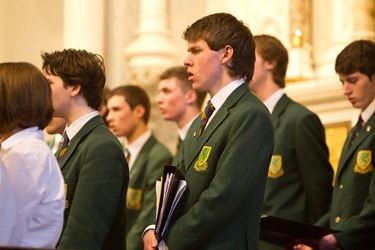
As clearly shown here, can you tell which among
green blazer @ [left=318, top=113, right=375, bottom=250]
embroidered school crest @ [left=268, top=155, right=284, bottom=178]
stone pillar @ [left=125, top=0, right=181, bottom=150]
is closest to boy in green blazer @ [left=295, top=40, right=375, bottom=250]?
green blazer @ [left=318, top=113, right=375, bottom=250]

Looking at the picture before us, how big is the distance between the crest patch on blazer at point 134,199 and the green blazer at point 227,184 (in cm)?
231

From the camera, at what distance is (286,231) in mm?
4742

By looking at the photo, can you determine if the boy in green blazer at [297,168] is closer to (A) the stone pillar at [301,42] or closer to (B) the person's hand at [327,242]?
(B) the person's hand at [327,242]

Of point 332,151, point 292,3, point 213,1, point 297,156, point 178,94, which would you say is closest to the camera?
point 297,156

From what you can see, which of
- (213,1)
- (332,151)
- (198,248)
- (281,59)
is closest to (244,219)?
(198,248)

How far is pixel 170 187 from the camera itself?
400cm

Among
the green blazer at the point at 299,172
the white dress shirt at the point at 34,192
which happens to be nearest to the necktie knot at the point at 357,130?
the green blazer at the point at 299,172

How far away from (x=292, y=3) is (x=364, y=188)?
122 inches

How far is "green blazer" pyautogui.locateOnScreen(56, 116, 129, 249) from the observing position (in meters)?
4.18

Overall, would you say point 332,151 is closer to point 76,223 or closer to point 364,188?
point 364,188

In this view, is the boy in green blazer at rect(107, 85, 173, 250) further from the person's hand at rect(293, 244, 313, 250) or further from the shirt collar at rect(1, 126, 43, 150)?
the shirt collar at rect(1, 126, 43, 150)

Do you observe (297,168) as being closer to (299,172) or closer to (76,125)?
(299,172)

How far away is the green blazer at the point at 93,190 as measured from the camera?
13.7ft

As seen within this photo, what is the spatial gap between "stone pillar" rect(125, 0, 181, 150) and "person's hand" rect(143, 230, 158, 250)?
4.67 m
